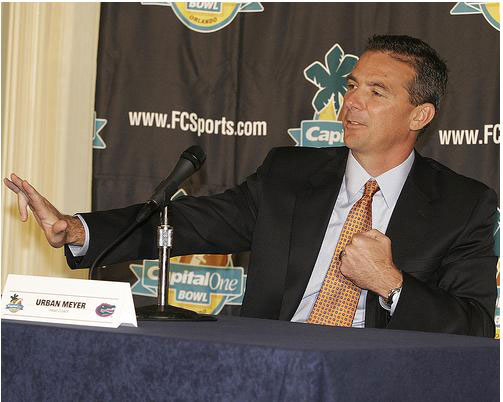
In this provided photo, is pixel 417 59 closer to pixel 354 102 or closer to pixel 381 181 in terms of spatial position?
pixel 354 102

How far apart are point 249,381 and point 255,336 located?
0.18 meters

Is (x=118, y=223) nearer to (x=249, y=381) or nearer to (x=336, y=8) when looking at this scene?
(x=249, y=381)

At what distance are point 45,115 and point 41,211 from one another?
174 cm

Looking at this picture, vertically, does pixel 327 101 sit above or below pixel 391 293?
above

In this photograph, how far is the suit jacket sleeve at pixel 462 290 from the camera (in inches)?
80.2

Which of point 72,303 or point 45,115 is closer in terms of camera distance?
point 72,303

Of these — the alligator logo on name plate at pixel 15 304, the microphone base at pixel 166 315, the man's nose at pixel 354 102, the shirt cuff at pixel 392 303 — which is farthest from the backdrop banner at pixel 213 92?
the alligator logo on name plate at pixel 15 304

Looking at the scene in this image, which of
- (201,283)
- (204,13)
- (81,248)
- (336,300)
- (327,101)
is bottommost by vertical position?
(201,283)

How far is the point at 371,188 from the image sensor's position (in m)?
2.59

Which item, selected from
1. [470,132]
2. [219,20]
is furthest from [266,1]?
[470,132]

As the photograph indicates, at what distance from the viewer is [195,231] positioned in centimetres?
264

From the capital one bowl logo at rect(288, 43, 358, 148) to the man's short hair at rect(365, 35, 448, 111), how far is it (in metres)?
0.75

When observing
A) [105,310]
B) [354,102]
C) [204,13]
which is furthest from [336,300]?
[204,13]

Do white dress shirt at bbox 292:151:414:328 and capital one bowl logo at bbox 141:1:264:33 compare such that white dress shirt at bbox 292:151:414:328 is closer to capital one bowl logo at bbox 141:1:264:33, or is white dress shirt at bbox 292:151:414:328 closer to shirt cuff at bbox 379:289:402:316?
shirt cuff at bbox 379:289:402:316
